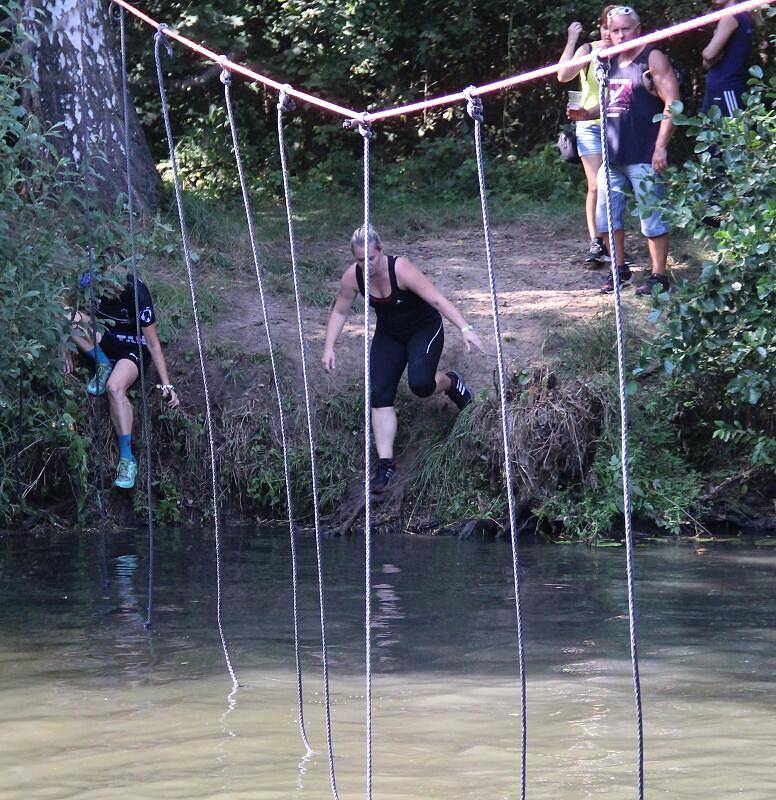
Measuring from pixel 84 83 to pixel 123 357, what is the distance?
305cm

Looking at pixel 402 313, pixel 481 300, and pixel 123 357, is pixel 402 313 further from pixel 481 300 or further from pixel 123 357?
pixel 123 357

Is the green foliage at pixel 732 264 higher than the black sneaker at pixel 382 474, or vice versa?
the green foliage at pixel 732 264

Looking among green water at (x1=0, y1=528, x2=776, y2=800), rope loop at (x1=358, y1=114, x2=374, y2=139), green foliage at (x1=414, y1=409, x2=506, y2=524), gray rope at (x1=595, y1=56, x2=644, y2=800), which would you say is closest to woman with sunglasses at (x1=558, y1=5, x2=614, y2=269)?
green foliage at (x1=414, y1=409, x2=506, y2=524)

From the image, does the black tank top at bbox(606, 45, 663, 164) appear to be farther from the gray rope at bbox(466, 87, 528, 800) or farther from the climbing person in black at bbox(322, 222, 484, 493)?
the gray rope at bbox(466, 87, 528, 800)

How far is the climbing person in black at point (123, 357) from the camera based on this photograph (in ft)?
29.7

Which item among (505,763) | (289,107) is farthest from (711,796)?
(289,107)

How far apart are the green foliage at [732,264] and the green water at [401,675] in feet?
3.50

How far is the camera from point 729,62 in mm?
9242

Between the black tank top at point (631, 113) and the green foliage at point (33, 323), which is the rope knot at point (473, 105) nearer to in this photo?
the green foliage at point (33, 323)

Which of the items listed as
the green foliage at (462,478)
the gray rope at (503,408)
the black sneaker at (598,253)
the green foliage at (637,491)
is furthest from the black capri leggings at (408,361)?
the gray rope at (503,408)

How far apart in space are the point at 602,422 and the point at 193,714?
4.39m

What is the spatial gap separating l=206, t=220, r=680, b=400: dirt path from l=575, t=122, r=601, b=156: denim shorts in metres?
1.03

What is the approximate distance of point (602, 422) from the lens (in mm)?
8797

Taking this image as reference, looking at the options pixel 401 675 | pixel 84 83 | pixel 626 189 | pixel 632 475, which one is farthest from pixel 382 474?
pixel 84 83
